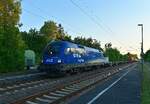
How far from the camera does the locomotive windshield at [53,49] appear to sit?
39.3 meters

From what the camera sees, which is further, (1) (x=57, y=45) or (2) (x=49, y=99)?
(1) (x=57, y=45)

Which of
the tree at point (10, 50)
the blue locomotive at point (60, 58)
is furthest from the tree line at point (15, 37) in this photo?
the blue locomotive at point (60, 58)

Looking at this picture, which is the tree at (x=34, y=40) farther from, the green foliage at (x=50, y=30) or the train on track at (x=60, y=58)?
the train on track at (x=60, y=58)

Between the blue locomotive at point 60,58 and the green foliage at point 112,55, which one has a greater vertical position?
the green foliage at point 112,55

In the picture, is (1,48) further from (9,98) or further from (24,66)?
(9,98)

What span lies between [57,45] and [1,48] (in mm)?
13180

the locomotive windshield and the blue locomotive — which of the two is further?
the locomotive windshield

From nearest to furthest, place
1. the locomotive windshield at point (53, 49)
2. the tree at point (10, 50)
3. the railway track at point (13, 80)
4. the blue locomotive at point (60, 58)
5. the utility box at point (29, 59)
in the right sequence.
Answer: the railway track at point (13, 80) < the blue locomotive at point (60, 58) < the locomotive windshield at point (53, 49) < the tree at point (10, 50) < the utility box at point (29, 59)

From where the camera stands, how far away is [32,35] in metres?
111

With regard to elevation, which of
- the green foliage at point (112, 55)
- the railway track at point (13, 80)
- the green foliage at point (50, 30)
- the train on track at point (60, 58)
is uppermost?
the green foliage at point (50, 30)

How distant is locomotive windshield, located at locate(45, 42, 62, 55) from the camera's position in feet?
129

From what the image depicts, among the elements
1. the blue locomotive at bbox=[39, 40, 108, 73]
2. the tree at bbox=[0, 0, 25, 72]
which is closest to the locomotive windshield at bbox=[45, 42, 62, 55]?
the blue locomotive at bbox=[39, 40, 108, 73]

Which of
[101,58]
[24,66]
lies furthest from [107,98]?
[101,58]

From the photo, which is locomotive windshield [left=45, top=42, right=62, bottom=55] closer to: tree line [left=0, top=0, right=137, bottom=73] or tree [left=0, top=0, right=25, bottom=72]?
tree line [left=0, top=0, right=137, bottom=73]
